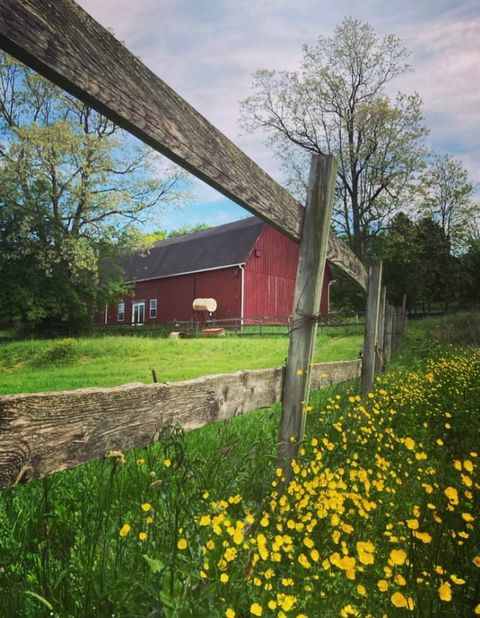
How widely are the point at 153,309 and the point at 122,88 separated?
1308 inches

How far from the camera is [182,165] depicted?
2.06m

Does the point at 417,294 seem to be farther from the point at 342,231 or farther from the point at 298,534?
the point at 298,534

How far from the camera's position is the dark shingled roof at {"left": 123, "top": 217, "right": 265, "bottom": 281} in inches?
1160

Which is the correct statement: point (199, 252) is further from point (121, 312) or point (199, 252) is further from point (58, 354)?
point (58, 354)

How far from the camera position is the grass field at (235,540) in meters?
1.42

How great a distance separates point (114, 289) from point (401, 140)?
22236 millimetres

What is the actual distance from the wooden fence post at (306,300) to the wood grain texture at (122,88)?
1.47ft

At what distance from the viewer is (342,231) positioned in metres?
35.2

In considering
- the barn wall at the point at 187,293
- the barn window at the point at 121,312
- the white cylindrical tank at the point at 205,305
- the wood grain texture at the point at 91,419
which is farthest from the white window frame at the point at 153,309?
the wood grain texture at the point at 91,419

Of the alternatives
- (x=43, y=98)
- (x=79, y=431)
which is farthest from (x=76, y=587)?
(x=43, y=98)

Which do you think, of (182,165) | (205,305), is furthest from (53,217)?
(182,165)

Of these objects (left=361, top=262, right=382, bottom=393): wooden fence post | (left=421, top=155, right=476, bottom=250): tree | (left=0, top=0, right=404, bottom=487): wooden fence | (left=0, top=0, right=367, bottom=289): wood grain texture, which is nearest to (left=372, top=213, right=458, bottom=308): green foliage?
(left=421, top=155, right=476, bottom=250): tree

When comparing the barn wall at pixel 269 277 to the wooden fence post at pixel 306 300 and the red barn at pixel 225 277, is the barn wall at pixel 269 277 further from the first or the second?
the wooden fence post at pixel 306 300

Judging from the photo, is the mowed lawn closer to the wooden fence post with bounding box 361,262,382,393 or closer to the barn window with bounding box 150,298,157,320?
the wooden fence post with bounding box 361,262,382,393
